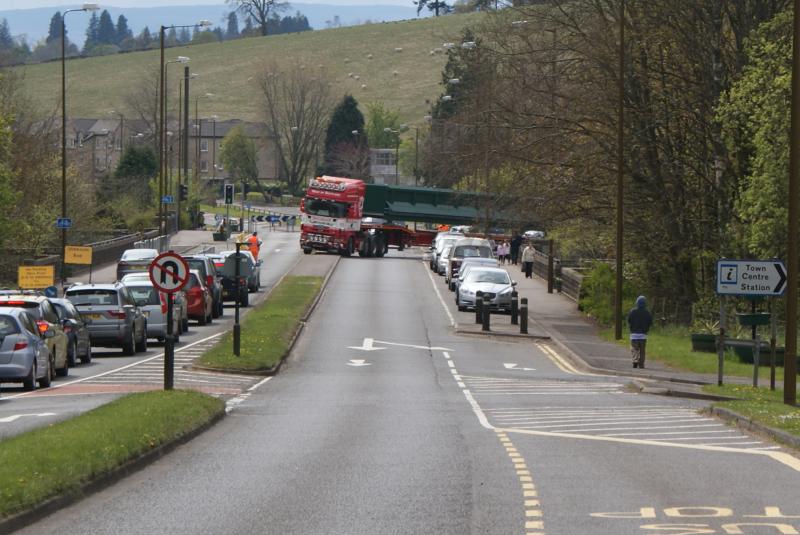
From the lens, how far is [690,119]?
45.8 metres

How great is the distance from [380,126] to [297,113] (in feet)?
51.3

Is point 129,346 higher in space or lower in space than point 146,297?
lower

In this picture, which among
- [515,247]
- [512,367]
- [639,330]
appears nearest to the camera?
[639,330]

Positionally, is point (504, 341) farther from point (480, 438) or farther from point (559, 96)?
point (480, 438)

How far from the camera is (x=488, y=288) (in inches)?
2096

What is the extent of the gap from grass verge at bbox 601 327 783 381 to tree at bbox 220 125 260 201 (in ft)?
415

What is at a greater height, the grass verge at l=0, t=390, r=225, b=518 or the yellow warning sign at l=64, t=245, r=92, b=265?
the yellow warning sign at l=64, t=245, r=92, b=265

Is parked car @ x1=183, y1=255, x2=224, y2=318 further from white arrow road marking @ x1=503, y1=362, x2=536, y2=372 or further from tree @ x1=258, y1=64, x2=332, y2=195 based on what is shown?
tree @ x1=258, y1=64, x2=332, y2=195

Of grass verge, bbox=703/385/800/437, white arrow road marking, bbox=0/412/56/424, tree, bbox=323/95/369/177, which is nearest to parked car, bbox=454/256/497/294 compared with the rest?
grass verge, bbox=703/385/800/437

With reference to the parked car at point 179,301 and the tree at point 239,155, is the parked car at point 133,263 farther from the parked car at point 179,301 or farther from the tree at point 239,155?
the tree at point 239,155

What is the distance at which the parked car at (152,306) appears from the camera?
3938 cm

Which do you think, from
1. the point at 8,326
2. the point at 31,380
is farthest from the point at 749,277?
the point at 8,326

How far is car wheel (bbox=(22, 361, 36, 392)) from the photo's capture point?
26.5 meters

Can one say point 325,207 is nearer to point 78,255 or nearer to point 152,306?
point 78,255
